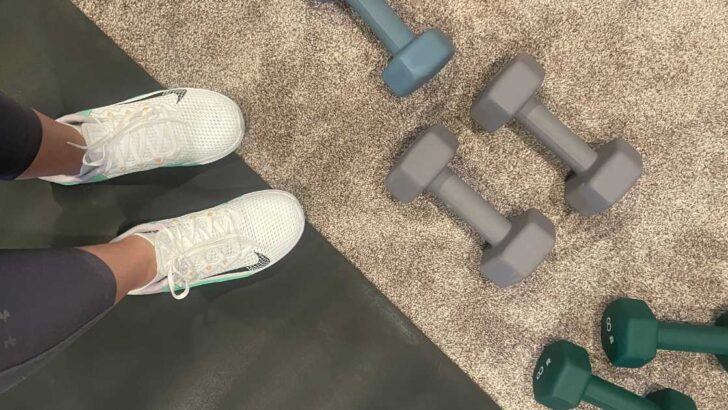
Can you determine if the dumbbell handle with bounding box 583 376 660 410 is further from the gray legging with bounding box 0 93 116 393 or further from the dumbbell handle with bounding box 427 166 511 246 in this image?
the gray legging with bounding box 0 93 116 393

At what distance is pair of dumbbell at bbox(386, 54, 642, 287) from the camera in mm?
892

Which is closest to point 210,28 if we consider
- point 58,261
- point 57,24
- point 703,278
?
point 57,24

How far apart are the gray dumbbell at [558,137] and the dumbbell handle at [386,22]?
0.54 feet

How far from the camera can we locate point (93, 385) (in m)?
1.00

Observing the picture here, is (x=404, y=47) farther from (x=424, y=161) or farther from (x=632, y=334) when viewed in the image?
(x=632, y=334)

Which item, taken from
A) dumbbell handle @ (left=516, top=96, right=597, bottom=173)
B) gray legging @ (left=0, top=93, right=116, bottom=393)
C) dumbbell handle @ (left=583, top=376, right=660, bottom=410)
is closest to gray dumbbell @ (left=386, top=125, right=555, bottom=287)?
dumbbell handle @ (left=516, top=96, right=597, bottom=173)

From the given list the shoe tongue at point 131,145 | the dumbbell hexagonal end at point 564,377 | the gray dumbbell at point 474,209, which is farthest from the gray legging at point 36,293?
the dumbbell hexagonal end at point 564,377

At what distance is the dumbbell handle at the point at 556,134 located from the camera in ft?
3.00

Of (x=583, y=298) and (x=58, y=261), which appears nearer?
(x=58, y=261)

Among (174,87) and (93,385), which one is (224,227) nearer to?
(174,87)

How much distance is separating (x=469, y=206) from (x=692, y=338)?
17.4 inches

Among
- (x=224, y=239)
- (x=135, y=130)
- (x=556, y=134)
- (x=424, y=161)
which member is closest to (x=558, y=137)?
(x=556, y=134)

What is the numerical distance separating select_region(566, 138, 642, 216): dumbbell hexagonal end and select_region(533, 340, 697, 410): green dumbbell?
26cm

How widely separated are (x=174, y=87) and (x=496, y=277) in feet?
2.25
